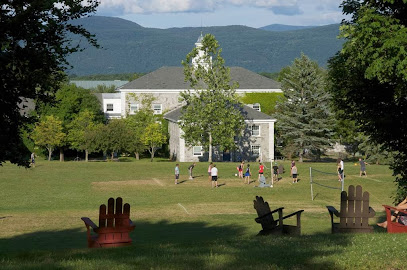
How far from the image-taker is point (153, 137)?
81938 millimetres

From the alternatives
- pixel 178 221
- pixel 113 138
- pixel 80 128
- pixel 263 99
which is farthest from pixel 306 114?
pixel 178 221

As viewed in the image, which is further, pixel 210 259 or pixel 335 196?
pixel 335 196

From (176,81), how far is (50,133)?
23836 mm

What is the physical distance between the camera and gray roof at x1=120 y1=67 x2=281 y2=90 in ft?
318

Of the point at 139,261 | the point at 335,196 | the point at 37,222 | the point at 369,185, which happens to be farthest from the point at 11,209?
the point at 139,261

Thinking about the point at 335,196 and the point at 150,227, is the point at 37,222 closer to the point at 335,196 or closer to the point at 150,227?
the point at 150,227

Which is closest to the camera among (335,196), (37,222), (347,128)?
(37,222)

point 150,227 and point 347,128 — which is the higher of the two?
point 347,128

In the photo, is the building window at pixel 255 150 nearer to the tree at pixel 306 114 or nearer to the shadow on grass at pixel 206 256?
the tree at pixel 306 114

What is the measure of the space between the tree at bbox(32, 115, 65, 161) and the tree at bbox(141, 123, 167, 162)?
9395mm

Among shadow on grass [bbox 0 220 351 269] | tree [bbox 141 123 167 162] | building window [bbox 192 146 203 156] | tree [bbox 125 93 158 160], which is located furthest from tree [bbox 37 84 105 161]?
shadow on grass [bbox 0 220 351 269]

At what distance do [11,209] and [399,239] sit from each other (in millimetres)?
27148

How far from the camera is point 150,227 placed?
2883 centimetres

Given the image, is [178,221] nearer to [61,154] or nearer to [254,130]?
[254,130]
